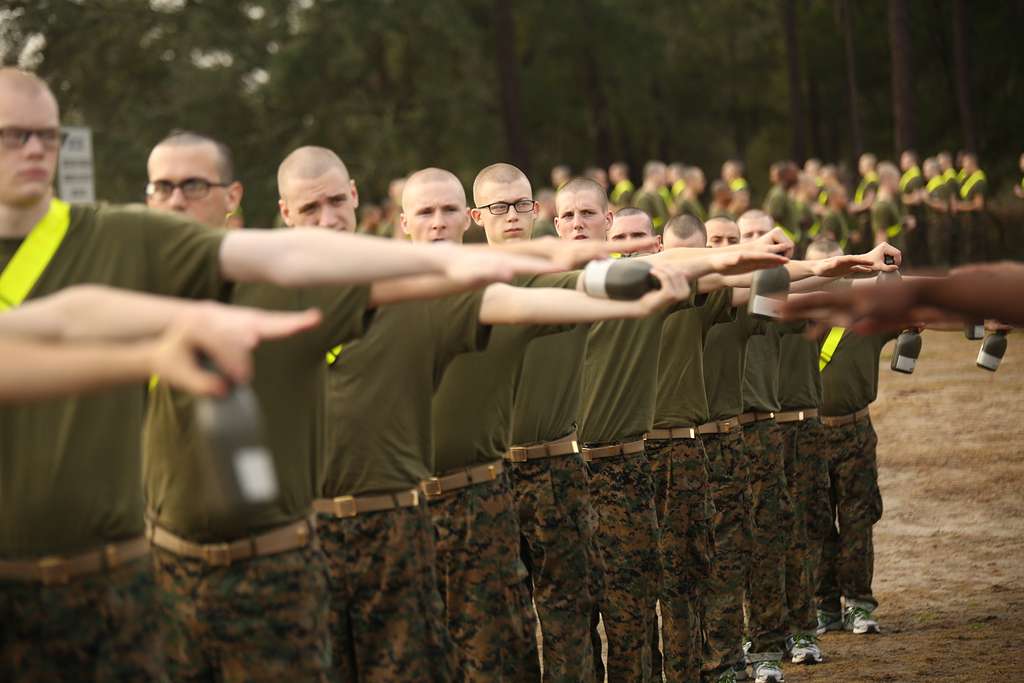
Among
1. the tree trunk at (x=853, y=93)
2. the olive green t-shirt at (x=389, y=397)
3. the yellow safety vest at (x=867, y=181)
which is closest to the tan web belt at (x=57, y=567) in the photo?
the olive green t-shirt at (x=389, y=397)

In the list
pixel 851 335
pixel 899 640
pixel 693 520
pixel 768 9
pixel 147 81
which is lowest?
pixel 899 640

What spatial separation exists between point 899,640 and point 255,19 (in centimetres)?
3278

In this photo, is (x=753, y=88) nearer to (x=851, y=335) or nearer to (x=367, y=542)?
(x=851, y=335)

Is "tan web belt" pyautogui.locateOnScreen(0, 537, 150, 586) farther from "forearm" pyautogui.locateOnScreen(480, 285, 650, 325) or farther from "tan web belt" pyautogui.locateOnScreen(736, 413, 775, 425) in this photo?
"tan web belt" pyautogui.locateOnScreen(736, 413, 775, 425)

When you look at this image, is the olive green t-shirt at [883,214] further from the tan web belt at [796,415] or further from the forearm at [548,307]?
A: the forearm at [548,307]

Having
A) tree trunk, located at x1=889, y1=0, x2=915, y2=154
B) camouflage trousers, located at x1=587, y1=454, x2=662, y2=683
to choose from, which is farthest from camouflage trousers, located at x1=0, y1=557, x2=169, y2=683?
tree trunk, located at x1=889, y1=0, x2=915, y2=154

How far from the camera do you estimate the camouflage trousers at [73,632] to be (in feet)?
14.2

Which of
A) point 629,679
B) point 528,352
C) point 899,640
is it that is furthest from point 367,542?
point 899,640

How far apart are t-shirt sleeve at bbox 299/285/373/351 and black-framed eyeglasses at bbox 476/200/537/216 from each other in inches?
95.8

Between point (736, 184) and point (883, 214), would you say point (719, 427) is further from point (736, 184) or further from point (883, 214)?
point (883, 214)

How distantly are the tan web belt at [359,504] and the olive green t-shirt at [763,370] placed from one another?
453 cm

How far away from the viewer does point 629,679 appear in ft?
26.0

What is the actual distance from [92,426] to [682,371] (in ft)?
16.9

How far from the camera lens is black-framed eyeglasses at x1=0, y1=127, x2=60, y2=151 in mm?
4371
